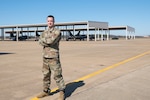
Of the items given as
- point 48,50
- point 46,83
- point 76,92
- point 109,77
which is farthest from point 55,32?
point 109,77

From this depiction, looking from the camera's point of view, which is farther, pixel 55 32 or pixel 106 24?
pixel 106 24

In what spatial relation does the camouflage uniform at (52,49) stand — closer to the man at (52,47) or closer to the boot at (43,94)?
the man at (52,47)

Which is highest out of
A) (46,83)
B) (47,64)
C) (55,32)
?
(55,32)

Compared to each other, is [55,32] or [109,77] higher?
[55,32]

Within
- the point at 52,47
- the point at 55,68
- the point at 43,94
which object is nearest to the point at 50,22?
the point at 52,47

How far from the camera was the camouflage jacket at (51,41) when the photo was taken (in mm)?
4785

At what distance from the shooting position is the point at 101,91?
5.68 m

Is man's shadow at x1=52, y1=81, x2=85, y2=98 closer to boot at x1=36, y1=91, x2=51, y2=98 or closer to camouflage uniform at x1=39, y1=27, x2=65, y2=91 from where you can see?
boot at x1=36, y1=91, x2=51, y2=98

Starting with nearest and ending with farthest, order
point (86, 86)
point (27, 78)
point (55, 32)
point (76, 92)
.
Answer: point (55, 32), point (76, 92), point (86, 86), point (27, 78)

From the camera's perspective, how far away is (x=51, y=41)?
4.77m

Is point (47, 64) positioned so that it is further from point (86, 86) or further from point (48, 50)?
point (86, 86)

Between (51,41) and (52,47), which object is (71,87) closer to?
(52,47)

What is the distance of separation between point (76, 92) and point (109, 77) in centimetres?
224

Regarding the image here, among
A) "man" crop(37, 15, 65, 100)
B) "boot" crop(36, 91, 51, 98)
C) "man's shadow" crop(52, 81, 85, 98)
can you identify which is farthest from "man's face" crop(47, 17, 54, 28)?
"man's shadow" crop(52, 81, 85, 98)
